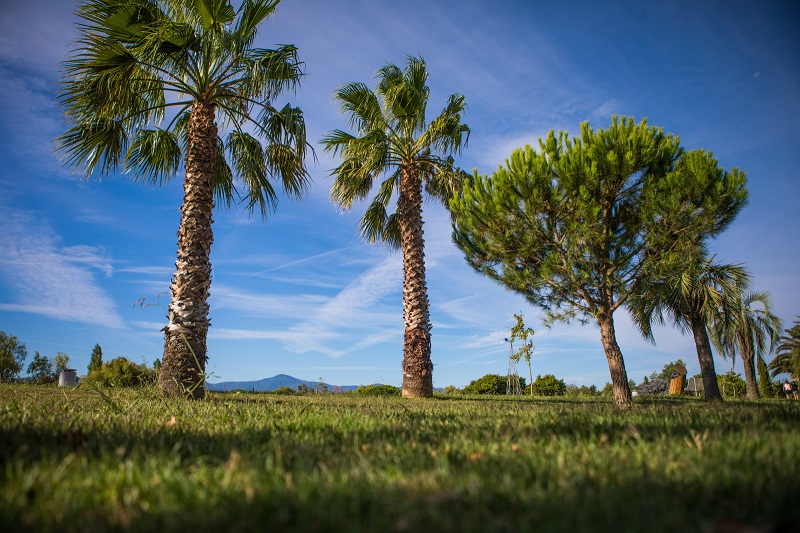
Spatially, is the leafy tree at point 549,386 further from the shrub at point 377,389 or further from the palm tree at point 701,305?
the shrub at point 377,389

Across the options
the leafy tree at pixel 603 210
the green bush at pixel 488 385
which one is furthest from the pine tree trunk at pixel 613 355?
the green bush at pixel 488 385

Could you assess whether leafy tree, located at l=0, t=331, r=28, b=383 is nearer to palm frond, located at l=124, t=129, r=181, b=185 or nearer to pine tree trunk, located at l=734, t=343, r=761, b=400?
palm frond, located at l=124, t=129, r=181, b=185

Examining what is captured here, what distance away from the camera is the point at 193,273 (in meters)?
10.1

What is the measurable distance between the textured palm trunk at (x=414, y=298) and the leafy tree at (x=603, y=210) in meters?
3.13

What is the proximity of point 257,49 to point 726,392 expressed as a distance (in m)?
34.9

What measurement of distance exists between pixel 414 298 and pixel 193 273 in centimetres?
766

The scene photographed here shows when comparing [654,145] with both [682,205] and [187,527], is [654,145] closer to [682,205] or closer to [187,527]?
[682,205]

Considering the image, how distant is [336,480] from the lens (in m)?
2.00

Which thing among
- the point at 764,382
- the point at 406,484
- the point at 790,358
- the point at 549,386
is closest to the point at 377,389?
the point at 549,386

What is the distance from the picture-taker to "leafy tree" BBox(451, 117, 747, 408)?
466 inches

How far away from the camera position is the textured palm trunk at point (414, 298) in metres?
15.2

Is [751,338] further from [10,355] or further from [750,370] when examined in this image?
[10,355]

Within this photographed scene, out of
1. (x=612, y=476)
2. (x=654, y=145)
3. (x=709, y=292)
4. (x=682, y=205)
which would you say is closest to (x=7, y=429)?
(x=612, y=476)

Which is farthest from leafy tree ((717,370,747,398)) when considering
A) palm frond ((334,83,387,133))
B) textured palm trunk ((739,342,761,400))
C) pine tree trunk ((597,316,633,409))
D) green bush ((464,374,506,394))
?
palm frond ((334,83,387,133))
